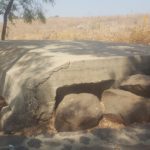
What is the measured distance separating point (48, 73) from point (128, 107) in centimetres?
145

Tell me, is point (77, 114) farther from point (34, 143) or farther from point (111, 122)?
point (34, 143)

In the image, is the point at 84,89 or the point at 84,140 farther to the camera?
the point at 84,89

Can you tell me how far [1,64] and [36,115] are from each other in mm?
2103

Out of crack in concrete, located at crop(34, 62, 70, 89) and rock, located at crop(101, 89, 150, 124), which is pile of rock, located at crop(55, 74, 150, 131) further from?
crack in concrete, located at crop(34, 62, 70, 89)

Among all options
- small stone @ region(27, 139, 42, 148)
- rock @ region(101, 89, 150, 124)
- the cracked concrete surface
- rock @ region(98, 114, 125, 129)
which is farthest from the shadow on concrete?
small stone @ region(27, 139, 42, 148)

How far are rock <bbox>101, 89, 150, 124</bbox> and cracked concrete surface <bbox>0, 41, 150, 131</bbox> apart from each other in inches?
16.5

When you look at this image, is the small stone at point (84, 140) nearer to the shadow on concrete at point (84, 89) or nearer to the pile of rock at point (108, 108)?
the pile of rock at point (108, 108)

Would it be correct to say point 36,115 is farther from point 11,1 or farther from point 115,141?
point 11,1

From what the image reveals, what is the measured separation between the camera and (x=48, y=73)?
6223 mm

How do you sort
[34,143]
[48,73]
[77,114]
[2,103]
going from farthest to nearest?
[2,103] → [48,73] → [77,114] → [34,143]

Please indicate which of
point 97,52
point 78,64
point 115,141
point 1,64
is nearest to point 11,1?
point 1,64

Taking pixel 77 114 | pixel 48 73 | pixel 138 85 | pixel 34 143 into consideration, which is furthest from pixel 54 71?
pixel 138 85

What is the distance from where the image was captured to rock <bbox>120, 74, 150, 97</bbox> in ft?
21.4

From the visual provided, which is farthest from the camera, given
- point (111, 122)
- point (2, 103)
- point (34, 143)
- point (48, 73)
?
point (2, 103)
